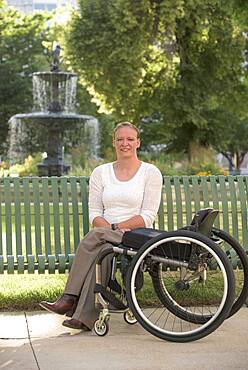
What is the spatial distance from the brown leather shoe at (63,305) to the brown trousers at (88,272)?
0.04 m

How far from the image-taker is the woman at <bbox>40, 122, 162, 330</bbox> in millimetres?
5680

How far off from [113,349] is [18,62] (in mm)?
44832

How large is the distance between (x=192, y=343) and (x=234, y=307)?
0.52m

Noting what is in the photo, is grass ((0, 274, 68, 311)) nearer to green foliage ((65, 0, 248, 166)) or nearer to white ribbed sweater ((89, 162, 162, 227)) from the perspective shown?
white ribbed sweater ((89, 162, 162, 227))

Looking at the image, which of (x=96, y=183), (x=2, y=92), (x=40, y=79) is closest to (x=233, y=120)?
(x=2, y=92)

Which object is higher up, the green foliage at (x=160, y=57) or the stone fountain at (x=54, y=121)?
the green foliage at (x=160, y=57)

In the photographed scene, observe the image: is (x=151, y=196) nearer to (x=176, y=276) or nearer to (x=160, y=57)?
(x=176, y=276)

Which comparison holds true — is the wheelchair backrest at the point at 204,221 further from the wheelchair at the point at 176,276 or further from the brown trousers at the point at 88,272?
the brown trousers at the point at 88,272

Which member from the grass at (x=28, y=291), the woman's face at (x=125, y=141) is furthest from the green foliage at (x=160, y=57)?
the woman's face at (x=125, y=141)

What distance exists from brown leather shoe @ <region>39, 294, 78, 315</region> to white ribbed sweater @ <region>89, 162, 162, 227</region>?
0.69m

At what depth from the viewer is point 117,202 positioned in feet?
20.0

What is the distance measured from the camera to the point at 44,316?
245 inches

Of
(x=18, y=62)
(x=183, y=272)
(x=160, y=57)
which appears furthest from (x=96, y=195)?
(x=18, y=62)

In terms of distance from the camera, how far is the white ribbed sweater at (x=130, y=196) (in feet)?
19.9
